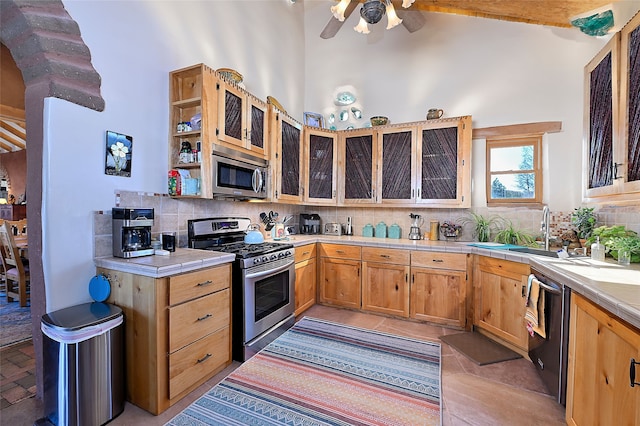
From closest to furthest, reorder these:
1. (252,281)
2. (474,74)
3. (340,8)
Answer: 1. (252,281)
2. (340,8)
3. (474,74)

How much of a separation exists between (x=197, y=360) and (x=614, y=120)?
3241 millimetres

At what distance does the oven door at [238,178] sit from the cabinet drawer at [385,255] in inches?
54.2

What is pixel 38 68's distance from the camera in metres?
1.72

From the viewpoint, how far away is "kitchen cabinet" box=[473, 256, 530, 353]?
7.76 feet

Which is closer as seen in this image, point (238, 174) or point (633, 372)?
point (633, 372)

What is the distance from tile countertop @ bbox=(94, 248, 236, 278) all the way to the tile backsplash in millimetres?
243

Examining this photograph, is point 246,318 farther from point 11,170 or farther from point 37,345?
point 11,170

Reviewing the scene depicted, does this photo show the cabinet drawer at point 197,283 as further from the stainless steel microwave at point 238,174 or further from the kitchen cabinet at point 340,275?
the kitchen cabinet at point 340,275

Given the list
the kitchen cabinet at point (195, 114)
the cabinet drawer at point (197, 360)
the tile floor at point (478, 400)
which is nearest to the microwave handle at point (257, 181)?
the kitchen cabinet at point (195, 114)

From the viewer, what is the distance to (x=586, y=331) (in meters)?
1.42

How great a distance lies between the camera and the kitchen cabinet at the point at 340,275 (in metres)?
3.38

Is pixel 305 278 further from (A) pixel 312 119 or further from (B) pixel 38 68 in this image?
(B) pixel 38 68

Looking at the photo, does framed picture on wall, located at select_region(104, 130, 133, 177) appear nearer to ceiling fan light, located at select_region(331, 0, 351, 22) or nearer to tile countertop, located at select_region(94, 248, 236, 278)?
tile countertop, located at select_region(94, 248, 236, 278)

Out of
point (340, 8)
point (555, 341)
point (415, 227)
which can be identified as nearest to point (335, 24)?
point (340, 8)
